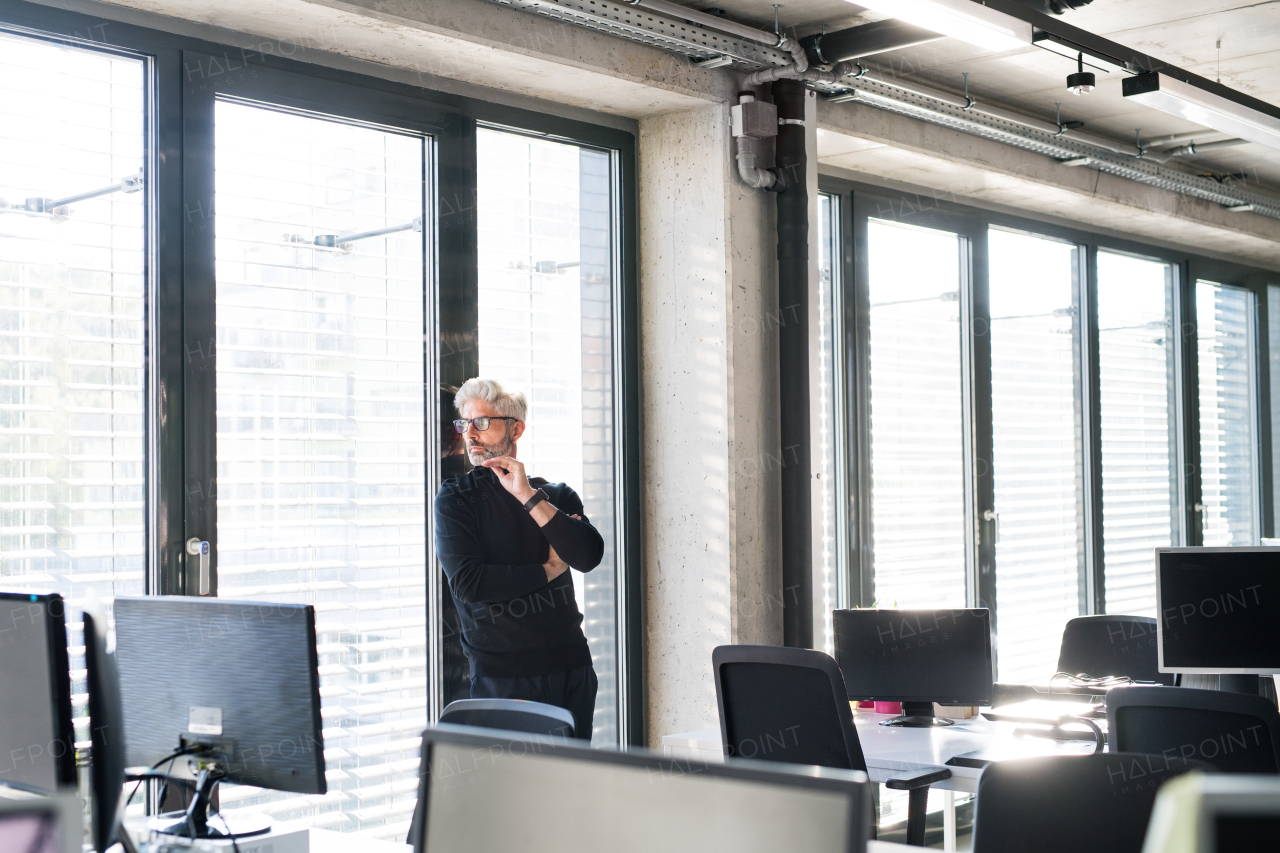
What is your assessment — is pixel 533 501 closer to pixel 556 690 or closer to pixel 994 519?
pixel 556 690

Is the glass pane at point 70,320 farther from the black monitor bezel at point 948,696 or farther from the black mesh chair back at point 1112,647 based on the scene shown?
the black mesh chair back at point 1112,647

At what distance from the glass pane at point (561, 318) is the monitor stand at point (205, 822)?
1798 mm

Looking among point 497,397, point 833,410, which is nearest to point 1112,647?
point 833,410

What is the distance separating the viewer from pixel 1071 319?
668 centimetres

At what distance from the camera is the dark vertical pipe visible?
14.3ft

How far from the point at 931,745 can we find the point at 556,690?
1.15m

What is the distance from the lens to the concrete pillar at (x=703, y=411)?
4.27 meters

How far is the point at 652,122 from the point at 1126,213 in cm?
327

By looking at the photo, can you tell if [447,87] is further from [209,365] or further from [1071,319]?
[1071,319]

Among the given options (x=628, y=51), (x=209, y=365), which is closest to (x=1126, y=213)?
(x=628, y=51)

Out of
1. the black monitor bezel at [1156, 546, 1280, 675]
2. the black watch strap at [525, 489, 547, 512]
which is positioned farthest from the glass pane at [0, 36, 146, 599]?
the black monitor bezel at [1156, 546, 1280, 675]

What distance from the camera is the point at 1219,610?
3707 millimetres

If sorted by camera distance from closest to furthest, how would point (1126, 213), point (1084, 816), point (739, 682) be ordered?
point (1084, 816) < point (739, 682) < point (1126, 213)

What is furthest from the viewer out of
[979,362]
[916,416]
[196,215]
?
[979,362]
